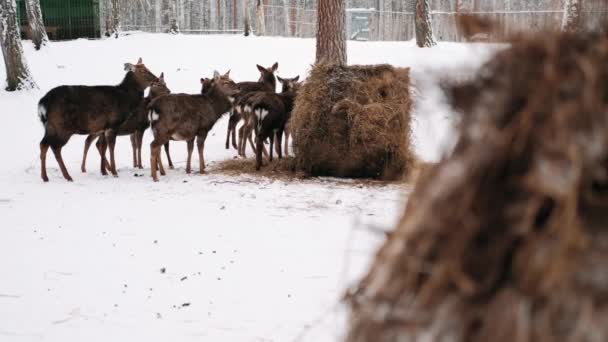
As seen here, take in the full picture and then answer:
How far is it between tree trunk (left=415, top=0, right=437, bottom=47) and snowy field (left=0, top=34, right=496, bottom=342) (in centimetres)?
1256

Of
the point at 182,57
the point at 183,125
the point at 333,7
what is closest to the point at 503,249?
the point at 183,125

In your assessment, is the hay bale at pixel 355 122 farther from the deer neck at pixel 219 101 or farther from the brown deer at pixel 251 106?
the deer neck at pixel 219 101

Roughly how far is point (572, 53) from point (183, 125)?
9.98m

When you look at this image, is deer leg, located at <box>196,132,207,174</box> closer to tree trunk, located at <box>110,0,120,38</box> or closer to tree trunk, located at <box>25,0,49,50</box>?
tree trunk, located at <box>25,0,49,50</box>

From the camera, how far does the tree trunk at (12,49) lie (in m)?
17.2

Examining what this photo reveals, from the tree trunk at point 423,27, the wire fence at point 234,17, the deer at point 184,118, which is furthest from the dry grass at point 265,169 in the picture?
the tree trunk at point 423,27

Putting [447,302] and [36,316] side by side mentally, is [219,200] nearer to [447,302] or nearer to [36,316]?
[36,316]

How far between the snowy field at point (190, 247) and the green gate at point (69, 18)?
13.8m

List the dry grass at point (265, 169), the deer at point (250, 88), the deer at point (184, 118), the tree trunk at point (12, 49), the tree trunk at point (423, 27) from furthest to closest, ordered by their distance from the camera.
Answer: the tree trunk at point (423, 27) → the tree trunk at point (12, 49) → the deer at point (250, 88) → the dry grass at point (265, 169) → the deer at point (184, 118)

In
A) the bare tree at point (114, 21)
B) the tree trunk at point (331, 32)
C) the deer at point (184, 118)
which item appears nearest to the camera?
the deer at point (184, 118)

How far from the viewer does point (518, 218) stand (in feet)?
4.71

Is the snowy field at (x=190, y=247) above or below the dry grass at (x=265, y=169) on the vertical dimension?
below

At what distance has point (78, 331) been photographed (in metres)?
4.88

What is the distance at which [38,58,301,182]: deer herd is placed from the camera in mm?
10648
